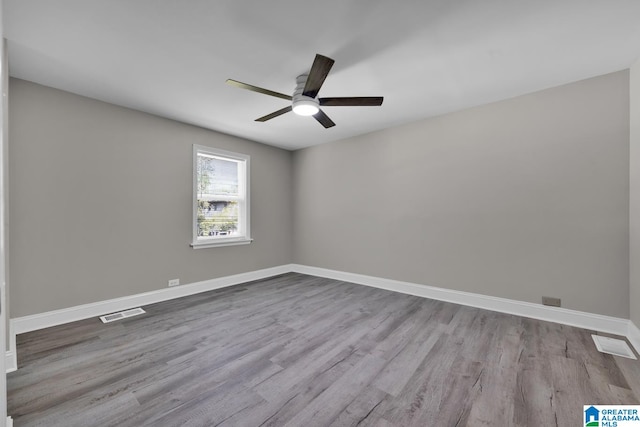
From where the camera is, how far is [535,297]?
3.10m

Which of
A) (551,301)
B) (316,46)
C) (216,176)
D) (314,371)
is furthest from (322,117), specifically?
(551,301)

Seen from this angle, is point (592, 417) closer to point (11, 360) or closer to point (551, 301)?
point (551, 301)

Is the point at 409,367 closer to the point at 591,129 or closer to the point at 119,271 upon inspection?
the point at 591,129

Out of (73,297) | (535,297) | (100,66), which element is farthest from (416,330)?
Answer: (100,66)

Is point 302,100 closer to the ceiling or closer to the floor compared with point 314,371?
closer to the ceiling

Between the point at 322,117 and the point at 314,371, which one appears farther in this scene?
the point at 322,117

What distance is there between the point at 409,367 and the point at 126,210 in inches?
141

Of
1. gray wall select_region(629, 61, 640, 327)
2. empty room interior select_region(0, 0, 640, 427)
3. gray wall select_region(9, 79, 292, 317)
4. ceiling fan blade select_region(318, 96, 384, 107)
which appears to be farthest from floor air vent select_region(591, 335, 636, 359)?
gray wall select_region(9, 79, 292, 317)

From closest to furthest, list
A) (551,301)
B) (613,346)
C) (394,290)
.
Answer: (613,346), (551,301), (394,290)

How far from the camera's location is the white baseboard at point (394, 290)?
269 centimetres

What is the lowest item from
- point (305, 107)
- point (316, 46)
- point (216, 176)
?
point (216, 176)

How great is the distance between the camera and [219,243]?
437cm

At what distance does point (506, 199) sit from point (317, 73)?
2.65 m

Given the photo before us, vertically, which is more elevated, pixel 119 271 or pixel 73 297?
pixel 119 271
